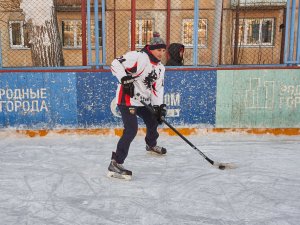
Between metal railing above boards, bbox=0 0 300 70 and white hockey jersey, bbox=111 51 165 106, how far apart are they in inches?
72.1

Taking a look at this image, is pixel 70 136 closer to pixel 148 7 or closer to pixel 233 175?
pixel 233 175

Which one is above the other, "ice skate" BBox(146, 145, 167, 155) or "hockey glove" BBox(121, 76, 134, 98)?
"hockey glove" BBox(121, 76, 134, 98)

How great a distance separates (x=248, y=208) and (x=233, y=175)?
91 cm

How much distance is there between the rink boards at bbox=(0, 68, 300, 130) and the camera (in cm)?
556

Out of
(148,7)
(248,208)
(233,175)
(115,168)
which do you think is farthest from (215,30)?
(148,7)

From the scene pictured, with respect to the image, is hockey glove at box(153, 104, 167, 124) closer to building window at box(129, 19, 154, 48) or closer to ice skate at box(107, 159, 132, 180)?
ice skate at box(107, 159, 132, 180)

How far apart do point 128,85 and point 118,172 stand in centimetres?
97

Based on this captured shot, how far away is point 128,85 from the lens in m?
3.67

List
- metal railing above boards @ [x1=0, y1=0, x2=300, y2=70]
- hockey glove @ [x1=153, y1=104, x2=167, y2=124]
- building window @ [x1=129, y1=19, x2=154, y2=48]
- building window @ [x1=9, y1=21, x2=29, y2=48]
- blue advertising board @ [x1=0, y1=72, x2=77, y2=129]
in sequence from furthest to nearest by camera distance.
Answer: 1. building window @ [x1=129, y1=19, x2=154, y2=48]
2. building window @ [x1=9, y1=21, x2=29, y2=48]
3. metal railing above boards @ [x1=0, y1=0, x2=300, y2=70]
4. blue advertising board @ [x1=0, y1=72, x2=77, y2=129]
5. hockey glove @ [x1=153, y1=104, x2=167, y2=124]

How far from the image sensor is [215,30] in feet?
19.0

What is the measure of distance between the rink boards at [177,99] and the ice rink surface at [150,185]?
419 mm

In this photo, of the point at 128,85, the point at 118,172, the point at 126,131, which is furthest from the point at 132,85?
the point at 118,172

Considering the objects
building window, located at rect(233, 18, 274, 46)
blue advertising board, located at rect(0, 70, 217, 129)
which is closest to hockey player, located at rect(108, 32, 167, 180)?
blue advertising board, located at rect(0, 70, 217, 129)

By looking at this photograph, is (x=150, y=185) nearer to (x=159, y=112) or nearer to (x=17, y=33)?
(x=159, y=112)
